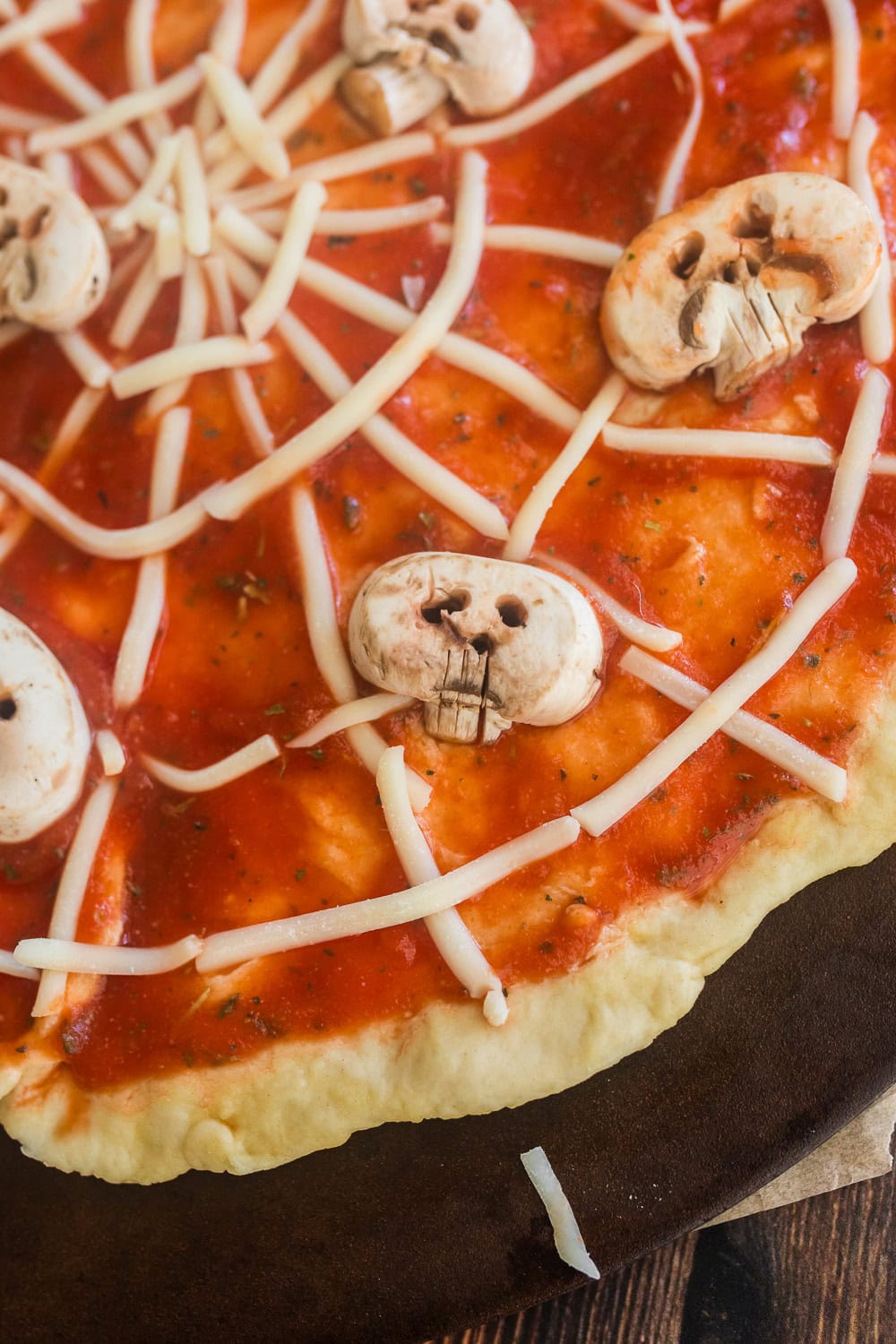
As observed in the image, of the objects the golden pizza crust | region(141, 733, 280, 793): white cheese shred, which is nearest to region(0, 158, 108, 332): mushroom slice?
region(141, 733, 280, 793): white cheese shred

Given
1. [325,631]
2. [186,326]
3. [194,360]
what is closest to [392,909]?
[325,631]

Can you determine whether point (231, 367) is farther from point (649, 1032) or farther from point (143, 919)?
point (649, 1032)

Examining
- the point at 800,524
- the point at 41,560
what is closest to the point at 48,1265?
the point at 41,560

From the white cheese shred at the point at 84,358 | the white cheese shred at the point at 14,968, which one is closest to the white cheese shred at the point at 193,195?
the white cheese shred at the point at 84,358

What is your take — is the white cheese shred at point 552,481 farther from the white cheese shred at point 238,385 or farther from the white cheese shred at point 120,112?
the white cheese shred at point 120,112

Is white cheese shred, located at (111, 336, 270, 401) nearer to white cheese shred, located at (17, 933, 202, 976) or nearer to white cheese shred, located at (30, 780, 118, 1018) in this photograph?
white cheese shred, located at (30, 780, 118, 1018)

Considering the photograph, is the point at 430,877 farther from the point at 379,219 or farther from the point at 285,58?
the point at 285,58
